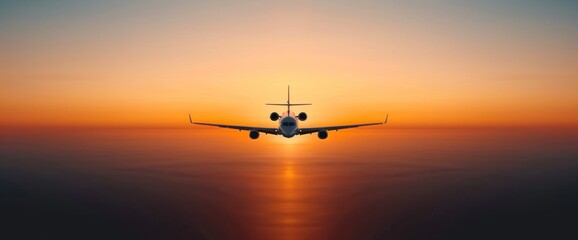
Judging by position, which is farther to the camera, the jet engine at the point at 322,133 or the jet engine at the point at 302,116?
the jet engine at the point at 302,116

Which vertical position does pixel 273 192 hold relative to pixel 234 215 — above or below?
above

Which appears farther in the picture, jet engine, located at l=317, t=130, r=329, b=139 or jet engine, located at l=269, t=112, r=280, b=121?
jet engine, located at l=269, t=112, r=280, b=121

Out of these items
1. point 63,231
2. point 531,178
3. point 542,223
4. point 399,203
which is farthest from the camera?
point 531,178

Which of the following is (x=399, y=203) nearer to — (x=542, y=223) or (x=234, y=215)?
(x=542, y=223)

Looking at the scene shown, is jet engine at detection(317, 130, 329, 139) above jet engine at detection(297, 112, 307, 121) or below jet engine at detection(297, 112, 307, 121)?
below

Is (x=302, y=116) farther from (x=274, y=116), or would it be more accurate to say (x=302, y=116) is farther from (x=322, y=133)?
(x=322, y=133)

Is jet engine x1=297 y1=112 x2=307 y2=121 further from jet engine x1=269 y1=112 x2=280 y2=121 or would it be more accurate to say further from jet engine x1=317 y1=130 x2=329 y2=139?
jet engine x1=317 y1=130 x2=329 y2=139

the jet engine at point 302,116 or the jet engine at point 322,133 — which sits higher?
the jet engine at point 302,116

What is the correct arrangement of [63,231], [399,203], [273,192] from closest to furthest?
[63,231], [399,203], [273,192]

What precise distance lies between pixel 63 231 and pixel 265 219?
47492mm

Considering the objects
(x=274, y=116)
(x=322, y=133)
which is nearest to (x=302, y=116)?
(x=274, y=116)

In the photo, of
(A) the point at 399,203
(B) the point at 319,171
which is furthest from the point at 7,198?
(A) the point at 399,203

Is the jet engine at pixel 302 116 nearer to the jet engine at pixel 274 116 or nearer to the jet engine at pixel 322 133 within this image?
the jet engine at pixel 274 116

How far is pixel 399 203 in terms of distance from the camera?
11212 cm
